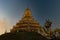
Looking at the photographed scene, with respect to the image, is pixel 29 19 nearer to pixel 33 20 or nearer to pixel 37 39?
pixel 33 20

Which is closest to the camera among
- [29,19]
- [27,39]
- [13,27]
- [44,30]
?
[27,39]

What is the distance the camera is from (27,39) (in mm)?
6629

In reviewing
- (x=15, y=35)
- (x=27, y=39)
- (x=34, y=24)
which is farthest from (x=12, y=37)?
(x=34, y=24)

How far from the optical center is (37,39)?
21.9 feet

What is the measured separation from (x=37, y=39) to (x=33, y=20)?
32.0 feet

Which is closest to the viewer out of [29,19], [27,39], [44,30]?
[27,39]

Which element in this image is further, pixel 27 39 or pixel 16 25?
pixel 16 25

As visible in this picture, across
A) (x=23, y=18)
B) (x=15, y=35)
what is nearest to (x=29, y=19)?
(x=23, y=18)

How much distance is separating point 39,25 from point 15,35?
848cm

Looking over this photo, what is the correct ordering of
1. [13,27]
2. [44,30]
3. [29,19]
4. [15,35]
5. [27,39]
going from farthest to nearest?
[29,19]
[13,27]
[44,30]
[15,35]
[27,39]

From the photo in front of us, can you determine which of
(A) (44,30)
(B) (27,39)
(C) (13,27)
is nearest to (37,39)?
(B) (27,39)

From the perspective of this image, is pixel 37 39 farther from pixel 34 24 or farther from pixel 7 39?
pixel 34 24

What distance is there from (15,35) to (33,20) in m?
9.35

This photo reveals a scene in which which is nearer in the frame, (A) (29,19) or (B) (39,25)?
(B) (39,25)
